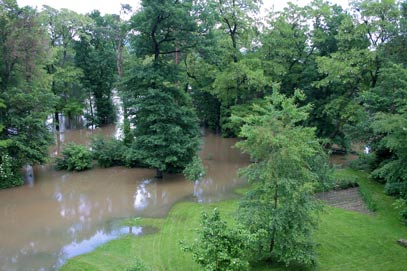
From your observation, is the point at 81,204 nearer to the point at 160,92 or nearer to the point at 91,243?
the point at 91,243

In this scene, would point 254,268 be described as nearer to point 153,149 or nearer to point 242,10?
point 153,149

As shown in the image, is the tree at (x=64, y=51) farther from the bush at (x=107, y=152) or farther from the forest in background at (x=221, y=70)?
the forest in background at (x=221, y=70)

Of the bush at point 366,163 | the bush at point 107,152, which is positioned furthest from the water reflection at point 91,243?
the bush at point 366,163

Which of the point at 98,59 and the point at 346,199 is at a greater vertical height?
the point at 98,59

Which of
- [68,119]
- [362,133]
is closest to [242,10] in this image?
[362,133]

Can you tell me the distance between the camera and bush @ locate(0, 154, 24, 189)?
59.8ft

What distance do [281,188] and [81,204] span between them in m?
10.6

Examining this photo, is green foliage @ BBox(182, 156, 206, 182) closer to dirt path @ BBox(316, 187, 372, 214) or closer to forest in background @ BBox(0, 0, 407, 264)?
forest in background @ BBox(0, 0, 407, 264)

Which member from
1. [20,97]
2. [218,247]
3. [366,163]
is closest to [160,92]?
[20,97]

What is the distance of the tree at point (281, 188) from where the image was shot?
371 inches

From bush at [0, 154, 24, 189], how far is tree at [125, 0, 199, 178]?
598cm

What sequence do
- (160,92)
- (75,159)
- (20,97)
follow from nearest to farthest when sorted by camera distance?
1. (20,97)
2. (160,92)
3. (75,159)

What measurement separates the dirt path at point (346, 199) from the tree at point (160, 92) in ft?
22.9

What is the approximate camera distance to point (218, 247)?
331 inches
